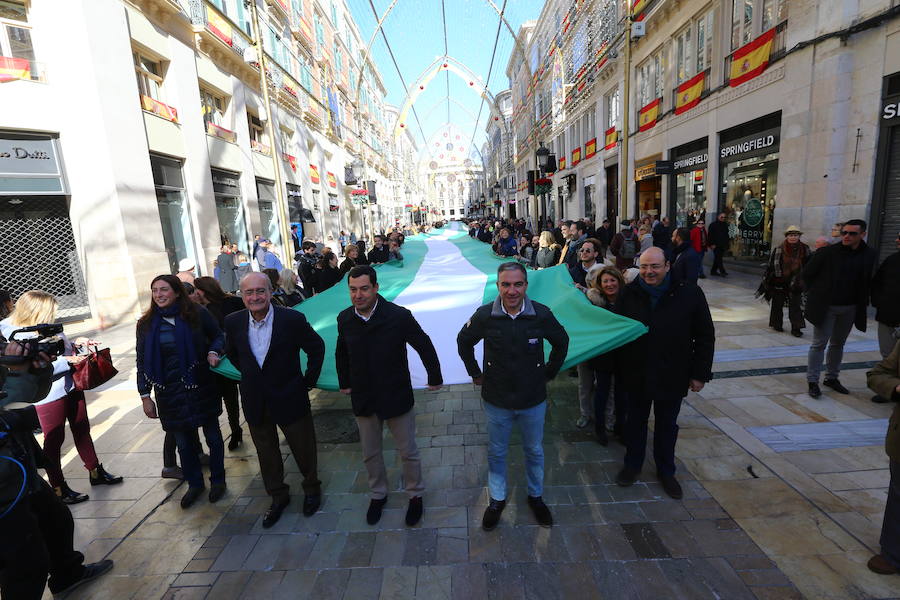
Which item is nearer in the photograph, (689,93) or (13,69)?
(13,69)

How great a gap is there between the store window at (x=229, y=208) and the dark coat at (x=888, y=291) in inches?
599

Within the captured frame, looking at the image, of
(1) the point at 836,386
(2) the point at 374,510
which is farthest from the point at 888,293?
(2) the point at 374,510

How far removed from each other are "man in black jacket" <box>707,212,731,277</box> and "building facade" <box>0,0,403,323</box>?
12753 mm

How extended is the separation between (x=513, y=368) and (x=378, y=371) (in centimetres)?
99

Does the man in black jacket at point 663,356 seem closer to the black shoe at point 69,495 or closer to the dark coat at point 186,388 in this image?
the dark coat at point 186,388

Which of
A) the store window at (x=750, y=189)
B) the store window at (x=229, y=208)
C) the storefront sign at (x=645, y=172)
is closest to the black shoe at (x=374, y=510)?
the store window at (x=750, y=189)

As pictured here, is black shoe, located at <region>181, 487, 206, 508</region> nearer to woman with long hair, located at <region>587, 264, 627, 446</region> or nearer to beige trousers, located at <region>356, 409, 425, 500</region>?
beige trousers, located at <region>356, 409, 425, 500</region>

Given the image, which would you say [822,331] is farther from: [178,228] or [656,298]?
[178,228]

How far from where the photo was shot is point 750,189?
1172 centimetres

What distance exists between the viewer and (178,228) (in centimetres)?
1248

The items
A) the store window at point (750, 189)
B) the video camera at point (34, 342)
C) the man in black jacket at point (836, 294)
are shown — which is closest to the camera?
the video camera at point (34, 342)

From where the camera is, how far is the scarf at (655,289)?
3354 millimetres

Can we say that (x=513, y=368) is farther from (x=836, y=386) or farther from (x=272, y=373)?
(x=836, y=386)

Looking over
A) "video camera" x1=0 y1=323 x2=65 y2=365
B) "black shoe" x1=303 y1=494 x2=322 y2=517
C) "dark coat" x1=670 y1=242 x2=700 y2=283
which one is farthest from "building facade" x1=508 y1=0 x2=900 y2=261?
"video camera" x1=0 y1=323 x2=65 y2=365
